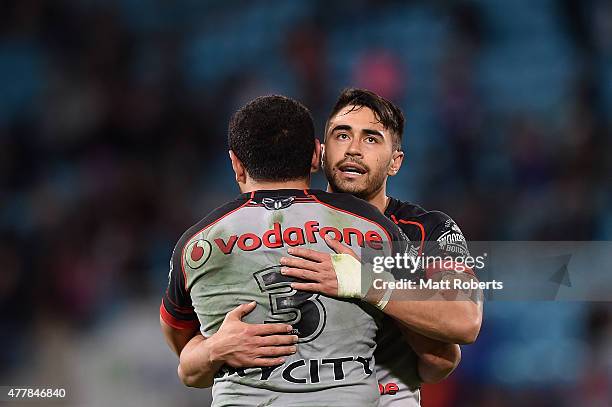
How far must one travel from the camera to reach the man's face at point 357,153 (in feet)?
9.60

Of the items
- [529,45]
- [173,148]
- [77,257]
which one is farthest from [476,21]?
[77,257]

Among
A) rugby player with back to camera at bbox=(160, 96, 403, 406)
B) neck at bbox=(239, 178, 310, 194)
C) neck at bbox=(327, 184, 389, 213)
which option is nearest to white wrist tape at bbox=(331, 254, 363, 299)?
rugby player with back to camera at bbox=(160, 96, 403, 406)

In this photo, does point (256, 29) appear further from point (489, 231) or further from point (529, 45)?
point (489, 231)

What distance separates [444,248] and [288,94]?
169 inches

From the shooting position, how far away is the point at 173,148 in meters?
6.64

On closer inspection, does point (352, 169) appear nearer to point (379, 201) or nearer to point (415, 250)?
point (379, 201)

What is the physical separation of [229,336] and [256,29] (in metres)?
5.55

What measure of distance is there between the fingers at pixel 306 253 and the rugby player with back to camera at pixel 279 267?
0.07ft

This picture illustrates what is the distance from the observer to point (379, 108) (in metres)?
3.06

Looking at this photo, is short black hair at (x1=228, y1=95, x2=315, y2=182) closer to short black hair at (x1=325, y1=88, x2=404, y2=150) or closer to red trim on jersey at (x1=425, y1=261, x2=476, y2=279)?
red trim on jersey at (x1=425, y1=261, x2=476, y2=279)

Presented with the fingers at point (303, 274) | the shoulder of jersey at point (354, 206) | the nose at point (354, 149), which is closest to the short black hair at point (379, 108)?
the nose at point (354, 149)

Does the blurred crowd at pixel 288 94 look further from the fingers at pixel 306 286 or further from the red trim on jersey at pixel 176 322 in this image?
the fingers at pixel 306 286

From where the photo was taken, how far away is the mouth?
292cm

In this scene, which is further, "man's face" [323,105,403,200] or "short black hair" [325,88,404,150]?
"short black hair" [325,88,404,150]
